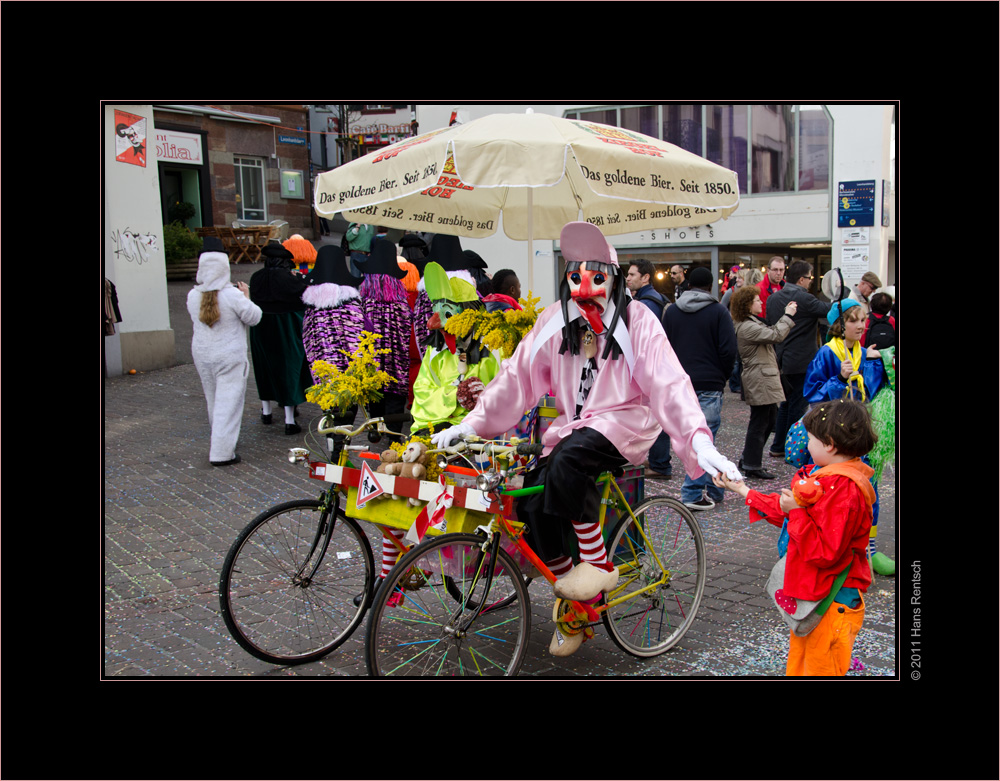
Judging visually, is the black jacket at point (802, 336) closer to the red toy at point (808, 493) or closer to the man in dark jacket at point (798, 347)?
the man in dark jacket at point (798, 347)

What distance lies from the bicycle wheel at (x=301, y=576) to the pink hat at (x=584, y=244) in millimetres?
1568

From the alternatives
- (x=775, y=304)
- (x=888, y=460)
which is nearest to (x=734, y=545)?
(x=888, y=460)

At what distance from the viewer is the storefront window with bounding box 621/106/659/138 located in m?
17.3

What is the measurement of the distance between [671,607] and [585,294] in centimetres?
171

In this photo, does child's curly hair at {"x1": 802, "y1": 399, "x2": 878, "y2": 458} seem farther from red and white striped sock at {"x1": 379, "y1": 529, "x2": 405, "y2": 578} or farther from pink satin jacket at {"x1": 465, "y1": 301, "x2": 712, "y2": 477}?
red and white striped sock at {"x1": 379, "y1": 529, "x2": 405, "y2": 578}

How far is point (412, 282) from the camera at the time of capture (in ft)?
29.4

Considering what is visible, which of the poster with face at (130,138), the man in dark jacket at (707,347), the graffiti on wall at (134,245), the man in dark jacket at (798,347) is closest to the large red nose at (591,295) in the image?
the man in dark jacket at (707,347)

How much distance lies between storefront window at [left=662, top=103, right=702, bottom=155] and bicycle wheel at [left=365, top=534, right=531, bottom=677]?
1478 cm

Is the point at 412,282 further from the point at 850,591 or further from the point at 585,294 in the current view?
the point at 850,591

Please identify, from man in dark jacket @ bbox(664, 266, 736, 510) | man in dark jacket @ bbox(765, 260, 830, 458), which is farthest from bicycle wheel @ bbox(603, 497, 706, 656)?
man in dark jacket @ bbox(765, 260, 830, 458)

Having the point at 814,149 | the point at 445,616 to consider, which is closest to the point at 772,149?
the point at 814,149

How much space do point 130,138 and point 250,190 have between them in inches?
663

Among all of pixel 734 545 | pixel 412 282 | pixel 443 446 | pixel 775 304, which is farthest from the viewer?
pixel 412 282

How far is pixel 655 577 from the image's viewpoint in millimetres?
4016
